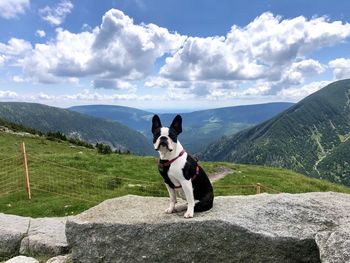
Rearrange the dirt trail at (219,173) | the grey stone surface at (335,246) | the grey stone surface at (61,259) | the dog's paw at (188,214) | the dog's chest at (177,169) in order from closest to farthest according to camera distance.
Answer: the grey stone surface at (335,246), the dog's chest at (177,169), the dog's paw at (188,214), the grey stone surface at (61,259), the dirt trail at (219,173)

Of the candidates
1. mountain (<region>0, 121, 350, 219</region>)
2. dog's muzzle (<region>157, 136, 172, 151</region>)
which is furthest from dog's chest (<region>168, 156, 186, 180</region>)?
mountain (<region>0, 121, 350, 219</region>)

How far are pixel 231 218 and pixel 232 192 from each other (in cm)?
1830

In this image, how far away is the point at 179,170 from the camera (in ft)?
31.9

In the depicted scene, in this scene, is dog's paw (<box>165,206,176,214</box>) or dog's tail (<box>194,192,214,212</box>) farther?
dog's paw (<box>165,206,176,214</box>)

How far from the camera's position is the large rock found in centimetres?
980

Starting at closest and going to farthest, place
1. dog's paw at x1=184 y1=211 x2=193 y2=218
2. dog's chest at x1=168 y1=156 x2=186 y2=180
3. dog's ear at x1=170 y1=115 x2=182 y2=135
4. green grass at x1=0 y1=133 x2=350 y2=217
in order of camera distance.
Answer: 1. dog's ear at x1=170 y1=115 x2=182 y2=135
2. dog's chest at x1=168 y1=156 x2=186 y2=180
3. dog's paw at x1=184 y1=211 x2=193 y2=218
4. green grass at x1=0 y1=133 x2=350 y2=217

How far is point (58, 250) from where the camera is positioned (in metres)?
12.1

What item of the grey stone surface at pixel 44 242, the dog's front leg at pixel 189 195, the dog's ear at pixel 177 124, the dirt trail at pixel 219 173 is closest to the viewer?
the dog's ear at pixel 177 124

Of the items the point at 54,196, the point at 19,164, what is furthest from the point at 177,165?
the point at 19,164

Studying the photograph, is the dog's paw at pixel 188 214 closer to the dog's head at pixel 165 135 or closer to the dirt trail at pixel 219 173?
the dog's head at pixel 165 135

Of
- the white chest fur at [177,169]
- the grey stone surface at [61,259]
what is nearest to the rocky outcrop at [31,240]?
the grey stone surface at [61,259]

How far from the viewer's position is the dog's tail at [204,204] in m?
10.5

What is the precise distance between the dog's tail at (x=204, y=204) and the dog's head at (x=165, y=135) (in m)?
1.99

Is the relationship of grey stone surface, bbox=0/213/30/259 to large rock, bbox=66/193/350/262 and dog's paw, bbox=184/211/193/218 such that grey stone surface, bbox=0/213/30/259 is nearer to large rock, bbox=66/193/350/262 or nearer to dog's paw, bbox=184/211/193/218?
large rock, bbox=66/193/350/262
